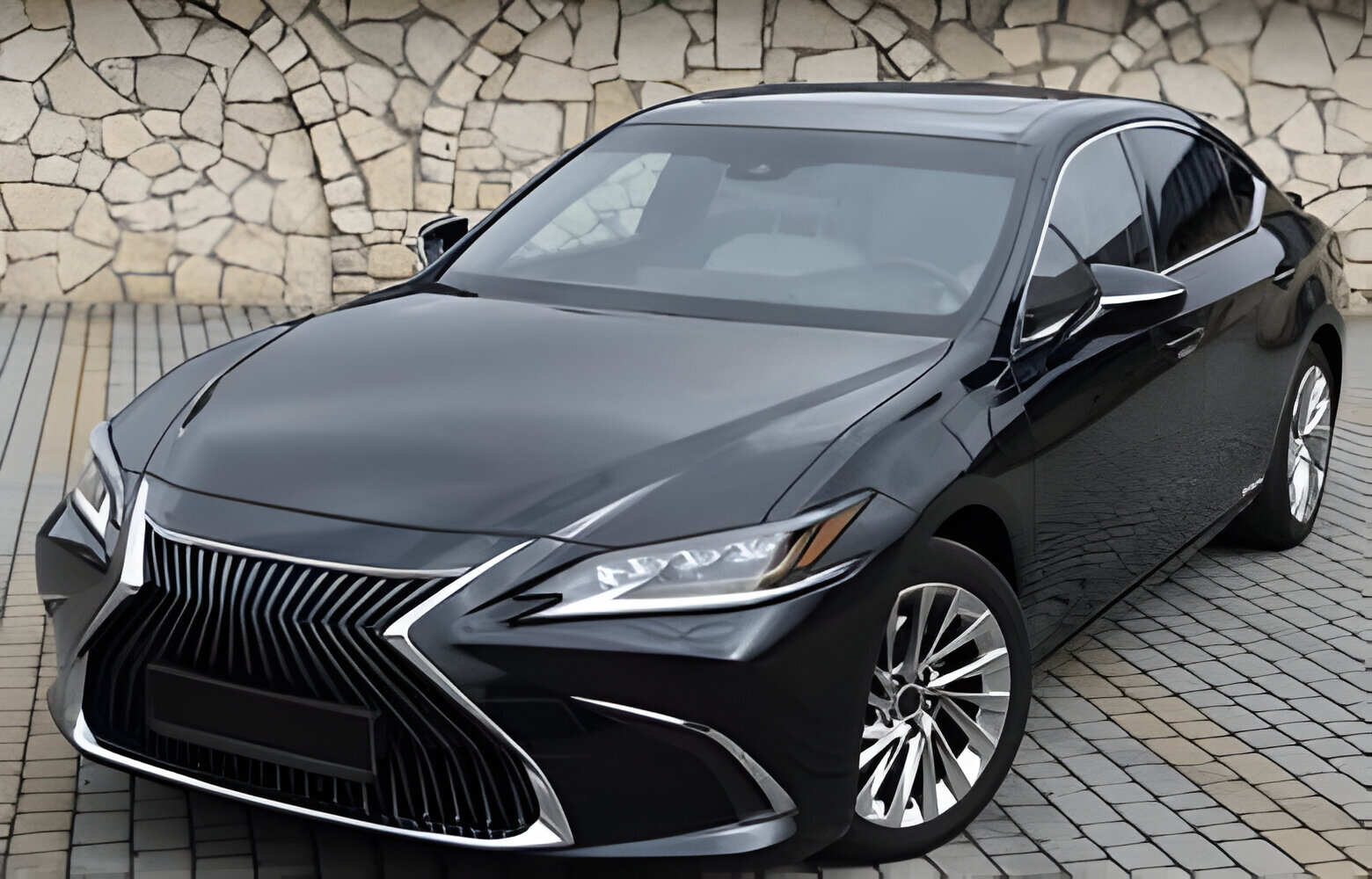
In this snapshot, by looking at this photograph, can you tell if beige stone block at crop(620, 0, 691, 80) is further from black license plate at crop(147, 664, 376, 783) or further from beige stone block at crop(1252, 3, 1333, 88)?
black license plate at crop(147, 664, 376, 783)

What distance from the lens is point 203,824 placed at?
387 cm

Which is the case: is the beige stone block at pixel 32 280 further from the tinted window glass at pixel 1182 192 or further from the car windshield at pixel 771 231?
the tinted window glass at pixel 1182 192

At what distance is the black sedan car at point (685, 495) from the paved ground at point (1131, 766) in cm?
34

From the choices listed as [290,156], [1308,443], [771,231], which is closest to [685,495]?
[771,231]

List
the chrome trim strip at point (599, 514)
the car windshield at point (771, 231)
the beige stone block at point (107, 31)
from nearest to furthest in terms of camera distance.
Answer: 1. the chrome trim strip at point (599, 514)
2. the car windshield at point (771, 231)
3. the beige stone block at point (107, 31)

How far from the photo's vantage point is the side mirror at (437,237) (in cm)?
512

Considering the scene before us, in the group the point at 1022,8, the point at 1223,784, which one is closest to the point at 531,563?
the point at 1223,784

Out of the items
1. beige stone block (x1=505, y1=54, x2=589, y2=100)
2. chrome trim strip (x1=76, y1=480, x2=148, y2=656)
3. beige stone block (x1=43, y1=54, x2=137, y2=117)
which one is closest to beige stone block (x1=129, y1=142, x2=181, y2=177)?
beige stone block (x1=43, y1=54, x2=137, y2=117)

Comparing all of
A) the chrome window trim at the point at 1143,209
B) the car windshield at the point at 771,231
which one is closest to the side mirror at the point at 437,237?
the car windshield at the point at 771,231

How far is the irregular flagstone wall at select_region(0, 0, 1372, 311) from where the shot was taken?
35.4 feet

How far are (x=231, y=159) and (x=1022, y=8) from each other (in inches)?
208

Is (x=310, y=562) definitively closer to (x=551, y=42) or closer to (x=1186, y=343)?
(x=1186, y=343)

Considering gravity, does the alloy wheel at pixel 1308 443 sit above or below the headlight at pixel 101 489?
below

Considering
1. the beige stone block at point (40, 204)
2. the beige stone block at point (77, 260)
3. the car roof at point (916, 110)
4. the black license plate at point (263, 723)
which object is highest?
the car roof at point (916, 110)
